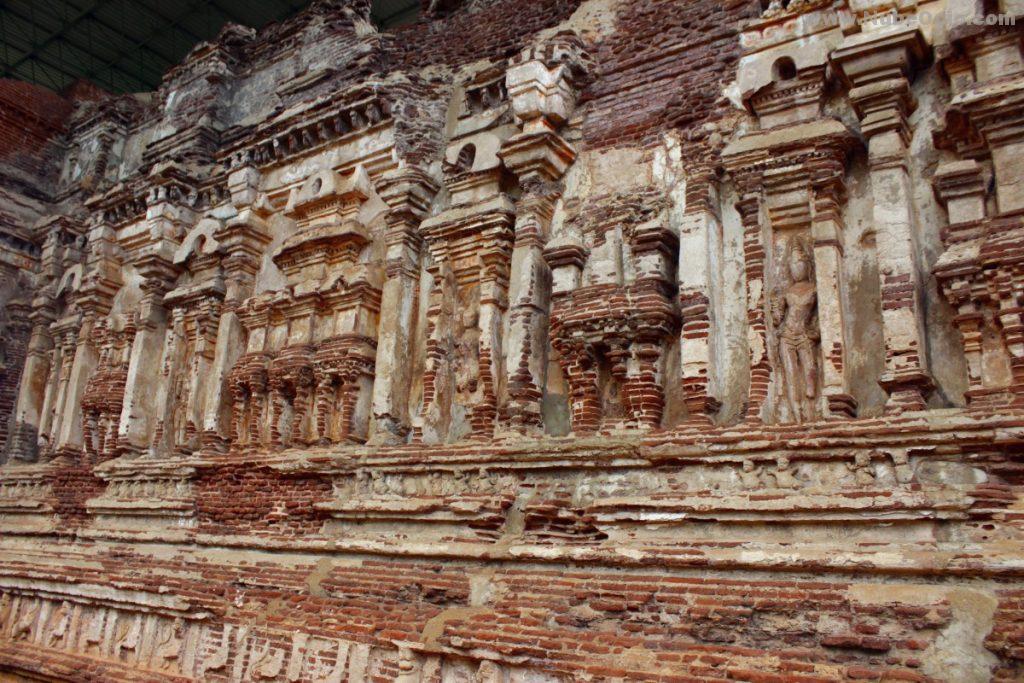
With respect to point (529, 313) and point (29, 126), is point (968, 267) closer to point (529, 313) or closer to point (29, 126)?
point (529, 313)

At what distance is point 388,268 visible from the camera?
8.40m

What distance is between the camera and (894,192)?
18.0 ft

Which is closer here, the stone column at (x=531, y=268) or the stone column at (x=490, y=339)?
the stone column at (x=531, y=268)

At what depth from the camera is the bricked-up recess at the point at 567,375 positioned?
4785 mm

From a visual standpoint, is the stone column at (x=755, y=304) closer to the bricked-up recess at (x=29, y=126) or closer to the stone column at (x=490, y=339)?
the stone column at (x=490, y=339)

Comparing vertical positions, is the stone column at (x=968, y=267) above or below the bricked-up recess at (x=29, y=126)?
below

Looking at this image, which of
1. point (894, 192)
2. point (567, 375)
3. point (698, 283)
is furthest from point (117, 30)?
point (894, 192)

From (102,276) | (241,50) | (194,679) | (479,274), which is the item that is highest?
(241,50)

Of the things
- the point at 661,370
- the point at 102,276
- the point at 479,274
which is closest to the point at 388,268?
the point at 479,274

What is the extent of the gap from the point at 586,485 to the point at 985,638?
2.67 m

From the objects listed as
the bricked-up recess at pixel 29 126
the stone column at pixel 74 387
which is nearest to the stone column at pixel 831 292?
the stone column at pixel 74 387

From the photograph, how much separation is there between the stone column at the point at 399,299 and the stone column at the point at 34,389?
688 centimetres

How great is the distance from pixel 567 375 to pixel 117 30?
1636cm

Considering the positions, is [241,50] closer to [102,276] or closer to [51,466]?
[102,276]
